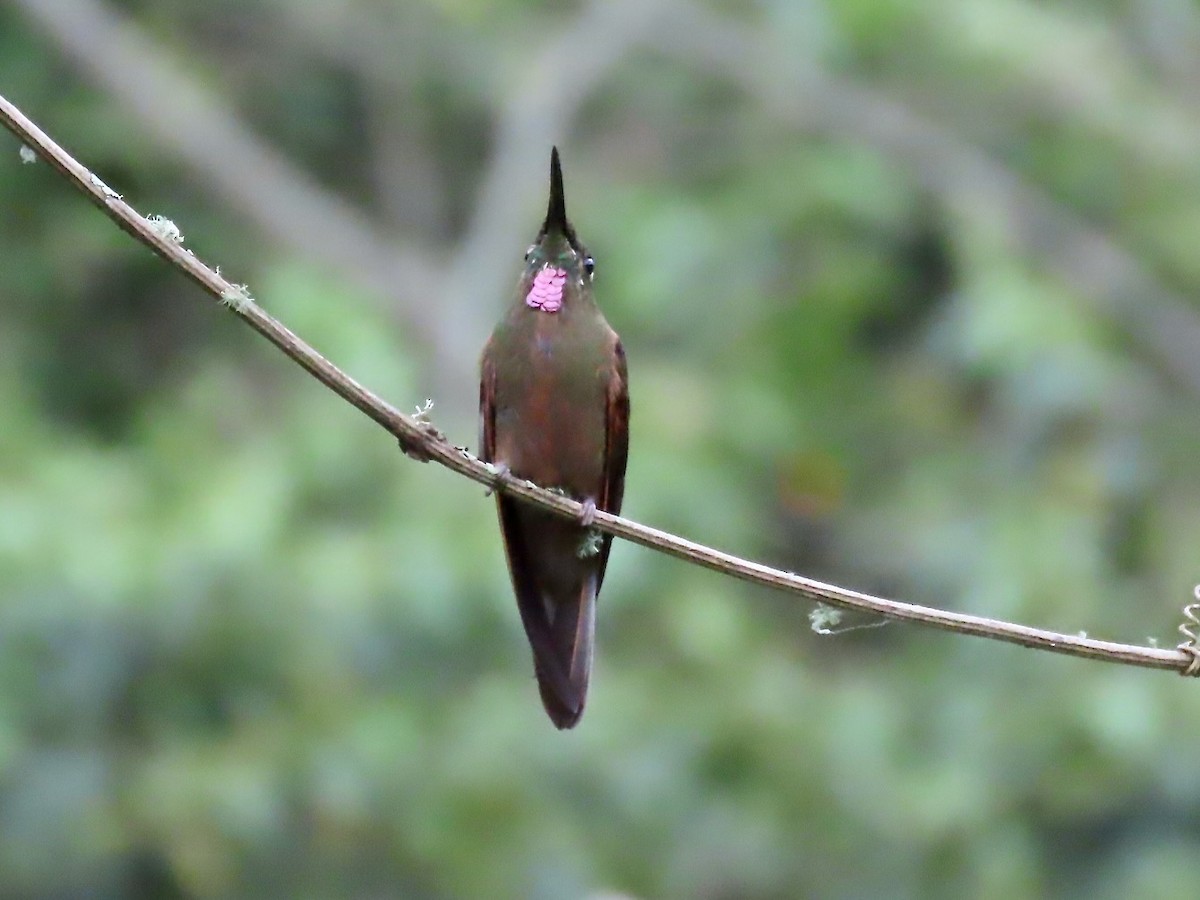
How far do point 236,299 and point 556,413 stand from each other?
1605mm

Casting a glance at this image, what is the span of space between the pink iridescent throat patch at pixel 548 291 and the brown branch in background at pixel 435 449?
4.02 ft

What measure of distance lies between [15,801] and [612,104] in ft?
14.6

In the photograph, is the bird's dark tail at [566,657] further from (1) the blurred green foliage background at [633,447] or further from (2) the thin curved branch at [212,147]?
(2) the thin curved branch at [212,147]

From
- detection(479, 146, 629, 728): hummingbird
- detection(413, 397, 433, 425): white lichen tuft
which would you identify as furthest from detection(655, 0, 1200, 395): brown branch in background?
detection(413, 397, 433, 425): white lichen tuft

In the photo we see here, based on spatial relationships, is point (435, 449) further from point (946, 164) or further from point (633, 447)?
point (946, 164)

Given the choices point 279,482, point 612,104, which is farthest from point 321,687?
point 612,104

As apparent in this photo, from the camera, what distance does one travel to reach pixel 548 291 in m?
4.06

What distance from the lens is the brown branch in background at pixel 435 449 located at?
2389 mm

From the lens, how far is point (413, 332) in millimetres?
7941

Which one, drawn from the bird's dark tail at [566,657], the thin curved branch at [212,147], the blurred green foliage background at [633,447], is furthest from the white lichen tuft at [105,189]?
the thin curved branch at [212,147]

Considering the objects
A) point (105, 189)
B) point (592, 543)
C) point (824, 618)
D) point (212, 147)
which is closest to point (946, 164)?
point (212, 147)

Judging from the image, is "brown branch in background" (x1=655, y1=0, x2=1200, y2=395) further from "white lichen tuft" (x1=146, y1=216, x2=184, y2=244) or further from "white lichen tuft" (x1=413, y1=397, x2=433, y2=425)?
"white lichen tuft" (x1=146, y1=216, x2=184, y2=244)

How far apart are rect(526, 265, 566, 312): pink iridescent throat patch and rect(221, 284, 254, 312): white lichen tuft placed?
5.17 feet

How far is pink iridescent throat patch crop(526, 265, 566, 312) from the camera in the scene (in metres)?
4.06
